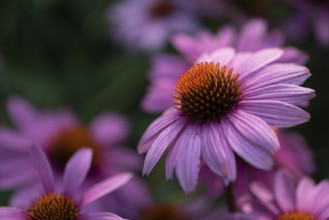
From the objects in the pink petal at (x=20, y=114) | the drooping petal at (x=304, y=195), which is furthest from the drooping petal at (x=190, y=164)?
the pink petal at (x=20, y=114)

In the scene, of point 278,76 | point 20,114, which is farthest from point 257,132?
point 20,114

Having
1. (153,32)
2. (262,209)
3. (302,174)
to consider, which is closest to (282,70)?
(262,209)

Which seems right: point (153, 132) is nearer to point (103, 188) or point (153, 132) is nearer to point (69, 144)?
point (103, 188)

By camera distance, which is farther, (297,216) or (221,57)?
(221,57)

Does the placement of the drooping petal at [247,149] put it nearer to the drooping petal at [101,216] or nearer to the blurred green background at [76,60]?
the drooping petal at [101,216]

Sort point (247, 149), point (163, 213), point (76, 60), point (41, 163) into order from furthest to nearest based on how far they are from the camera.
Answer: point (76, 60)
point (163, 213)
point (41, 163)
point (247, 149)

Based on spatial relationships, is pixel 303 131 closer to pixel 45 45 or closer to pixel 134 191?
pixel 134 191

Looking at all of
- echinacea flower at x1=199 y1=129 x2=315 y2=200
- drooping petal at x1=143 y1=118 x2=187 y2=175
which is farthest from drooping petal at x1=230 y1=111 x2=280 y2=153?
echinacea flower at x1=199 y1=129 x2=315 y2=200
